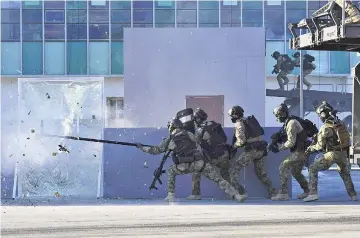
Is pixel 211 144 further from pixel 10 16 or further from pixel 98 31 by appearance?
pixel 10 16

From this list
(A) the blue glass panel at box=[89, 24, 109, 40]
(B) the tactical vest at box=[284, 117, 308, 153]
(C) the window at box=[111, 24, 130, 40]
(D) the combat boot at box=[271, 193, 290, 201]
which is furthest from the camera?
(A) the blue glass panel at box=[89, 24, 109, 40]

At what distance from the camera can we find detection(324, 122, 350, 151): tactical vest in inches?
542

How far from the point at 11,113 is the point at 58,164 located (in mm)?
1288

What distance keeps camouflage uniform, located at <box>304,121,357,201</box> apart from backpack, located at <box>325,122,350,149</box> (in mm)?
59

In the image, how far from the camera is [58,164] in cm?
1519

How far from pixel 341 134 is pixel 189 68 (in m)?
6.58

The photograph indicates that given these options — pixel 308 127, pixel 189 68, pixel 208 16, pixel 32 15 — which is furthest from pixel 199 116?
pixel 32 15

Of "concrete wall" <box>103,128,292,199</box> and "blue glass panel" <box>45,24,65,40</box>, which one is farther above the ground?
"blue glass panel" <box>45,24,65,40</box>

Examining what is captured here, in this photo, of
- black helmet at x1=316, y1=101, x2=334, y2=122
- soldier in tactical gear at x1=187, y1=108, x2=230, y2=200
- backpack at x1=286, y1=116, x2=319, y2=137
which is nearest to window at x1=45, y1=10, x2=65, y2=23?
soldier in tactical gear at x1=187, y1=108, x2=230, y2=200

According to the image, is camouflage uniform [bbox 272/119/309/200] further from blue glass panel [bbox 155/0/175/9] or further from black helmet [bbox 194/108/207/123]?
blue glass panel [bbox 155/0/175/9]

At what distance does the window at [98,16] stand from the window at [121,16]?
345mm

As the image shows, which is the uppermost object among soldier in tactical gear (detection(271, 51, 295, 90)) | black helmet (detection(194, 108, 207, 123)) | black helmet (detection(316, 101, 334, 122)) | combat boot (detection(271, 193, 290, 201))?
soldier in tactical gear (detection(271, 51, 295, 90))

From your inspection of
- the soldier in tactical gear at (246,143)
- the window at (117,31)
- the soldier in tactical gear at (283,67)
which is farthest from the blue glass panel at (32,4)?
the soldier in tactical gear at (246,143)

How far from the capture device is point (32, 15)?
4038cm
